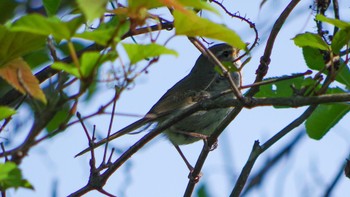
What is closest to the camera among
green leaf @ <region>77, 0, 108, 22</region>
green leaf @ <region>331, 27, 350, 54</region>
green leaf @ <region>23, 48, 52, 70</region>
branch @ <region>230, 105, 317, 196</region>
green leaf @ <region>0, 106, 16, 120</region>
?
green leaf @ <region>77, 0, 108, 22</region>

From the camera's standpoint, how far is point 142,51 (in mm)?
1838

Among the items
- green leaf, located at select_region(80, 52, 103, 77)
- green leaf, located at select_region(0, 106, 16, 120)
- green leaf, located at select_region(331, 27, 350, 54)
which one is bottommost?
green leaf, located at select_region(331, 27, 350, 54)

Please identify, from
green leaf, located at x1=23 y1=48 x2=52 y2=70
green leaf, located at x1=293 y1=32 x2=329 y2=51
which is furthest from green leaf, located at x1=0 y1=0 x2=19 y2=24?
green leaf, located at x1=293 y1=32 x2=329 y2=51

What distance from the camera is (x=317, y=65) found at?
2865 mm

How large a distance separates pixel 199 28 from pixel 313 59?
45.1 inches

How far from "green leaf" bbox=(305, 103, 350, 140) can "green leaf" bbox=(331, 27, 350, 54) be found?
24.5 inches

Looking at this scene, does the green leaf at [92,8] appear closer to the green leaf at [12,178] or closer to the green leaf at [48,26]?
the green leaf at [48,26]

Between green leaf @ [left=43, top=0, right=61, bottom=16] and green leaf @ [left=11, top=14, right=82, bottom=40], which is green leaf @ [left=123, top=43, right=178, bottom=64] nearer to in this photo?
green leaf @ [left=11, top=14, right=82, bottom=40]

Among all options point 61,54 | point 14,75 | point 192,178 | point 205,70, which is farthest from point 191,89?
point 14,75

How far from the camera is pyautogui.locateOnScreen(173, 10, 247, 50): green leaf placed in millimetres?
1825

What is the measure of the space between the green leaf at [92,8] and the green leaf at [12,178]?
481 mm

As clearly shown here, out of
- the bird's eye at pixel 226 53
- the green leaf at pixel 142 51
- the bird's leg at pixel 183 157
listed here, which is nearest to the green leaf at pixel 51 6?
the green leaf at pixel 142 51

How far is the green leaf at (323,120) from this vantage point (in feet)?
10.1

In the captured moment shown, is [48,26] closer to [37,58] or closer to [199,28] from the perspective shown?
[199,28]
